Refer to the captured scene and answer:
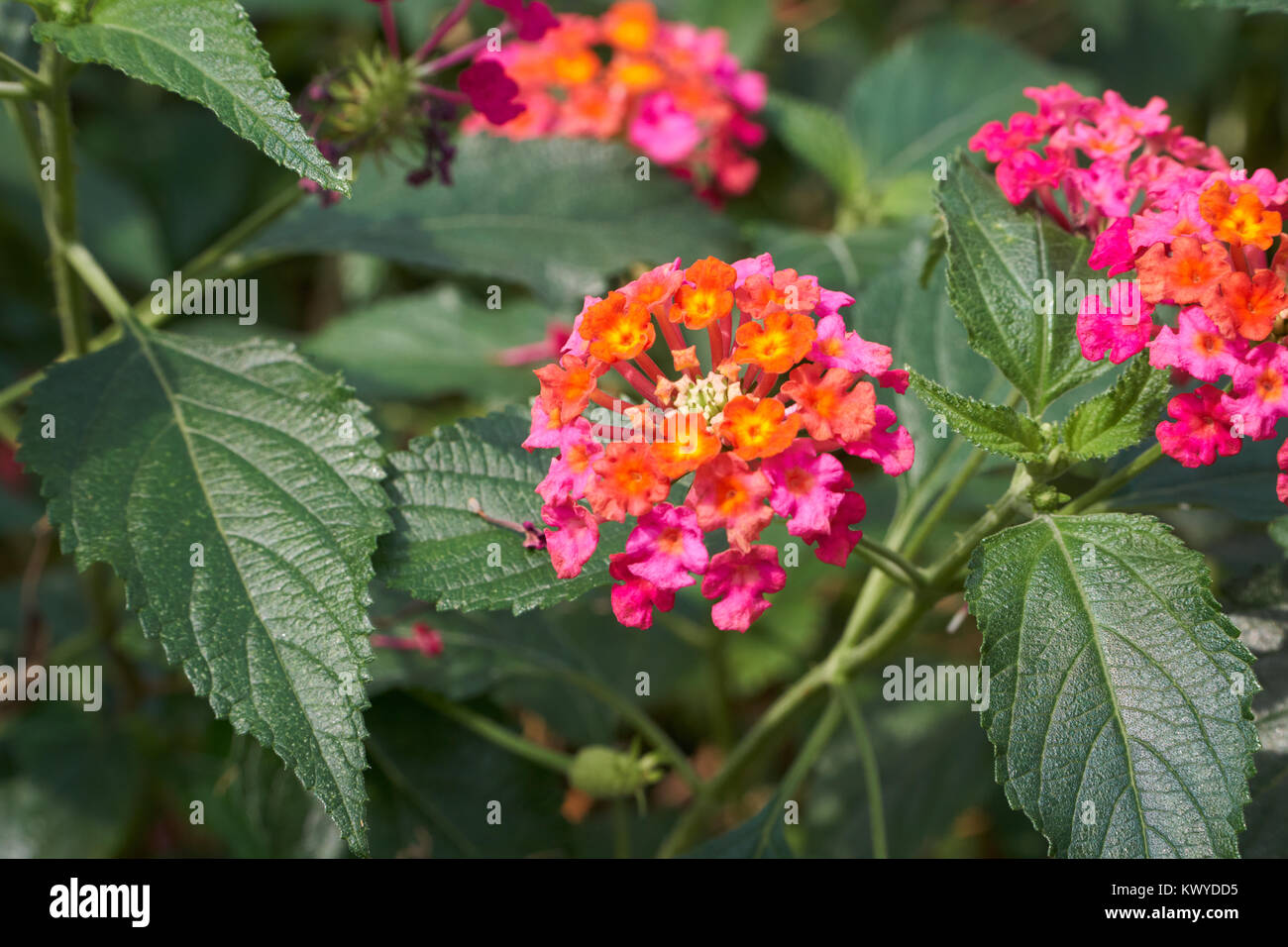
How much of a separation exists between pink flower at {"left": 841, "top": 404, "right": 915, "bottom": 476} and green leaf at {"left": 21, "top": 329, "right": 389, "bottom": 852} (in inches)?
19.5

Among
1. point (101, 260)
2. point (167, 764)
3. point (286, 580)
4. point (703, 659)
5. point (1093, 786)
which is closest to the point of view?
point (1093, 786)

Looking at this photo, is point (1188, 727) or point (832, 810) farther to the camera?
point (832, 810)

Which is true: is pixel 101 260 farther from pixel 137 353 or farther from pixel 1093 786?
pixel 1093 786

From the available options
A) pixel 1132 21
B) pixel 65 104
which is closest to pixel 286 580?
pixel 65 104

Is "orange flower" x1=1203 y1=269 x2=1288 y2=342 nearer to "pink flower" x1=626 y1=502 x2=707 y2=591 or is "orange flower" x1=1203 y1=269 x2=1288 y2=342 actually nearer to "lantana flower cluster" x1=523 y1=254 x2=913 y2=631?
"lantana flower cluster" x1=523 y1=254 x2=913 y2=631

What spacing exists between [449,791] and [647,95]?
1251mm

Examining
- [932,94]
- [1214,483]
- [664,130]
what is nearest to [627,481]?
[1214,483]

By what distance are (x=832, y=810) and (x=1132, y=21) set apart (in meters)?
2.12

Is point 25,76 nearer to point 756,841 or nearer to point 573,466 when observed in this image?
point 573,466

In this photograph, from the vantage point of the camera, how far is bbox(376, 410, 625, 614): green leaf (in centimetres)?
113

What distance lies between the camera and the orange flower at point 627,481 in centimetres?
95

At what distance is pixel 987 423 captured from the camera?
1.10 metres

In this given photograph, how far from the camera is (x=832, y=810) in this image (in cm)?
209

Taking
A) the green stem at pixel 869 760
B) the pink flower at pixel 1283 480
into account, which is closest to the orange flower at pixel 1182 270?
the pink flower at pixel 1283 480
